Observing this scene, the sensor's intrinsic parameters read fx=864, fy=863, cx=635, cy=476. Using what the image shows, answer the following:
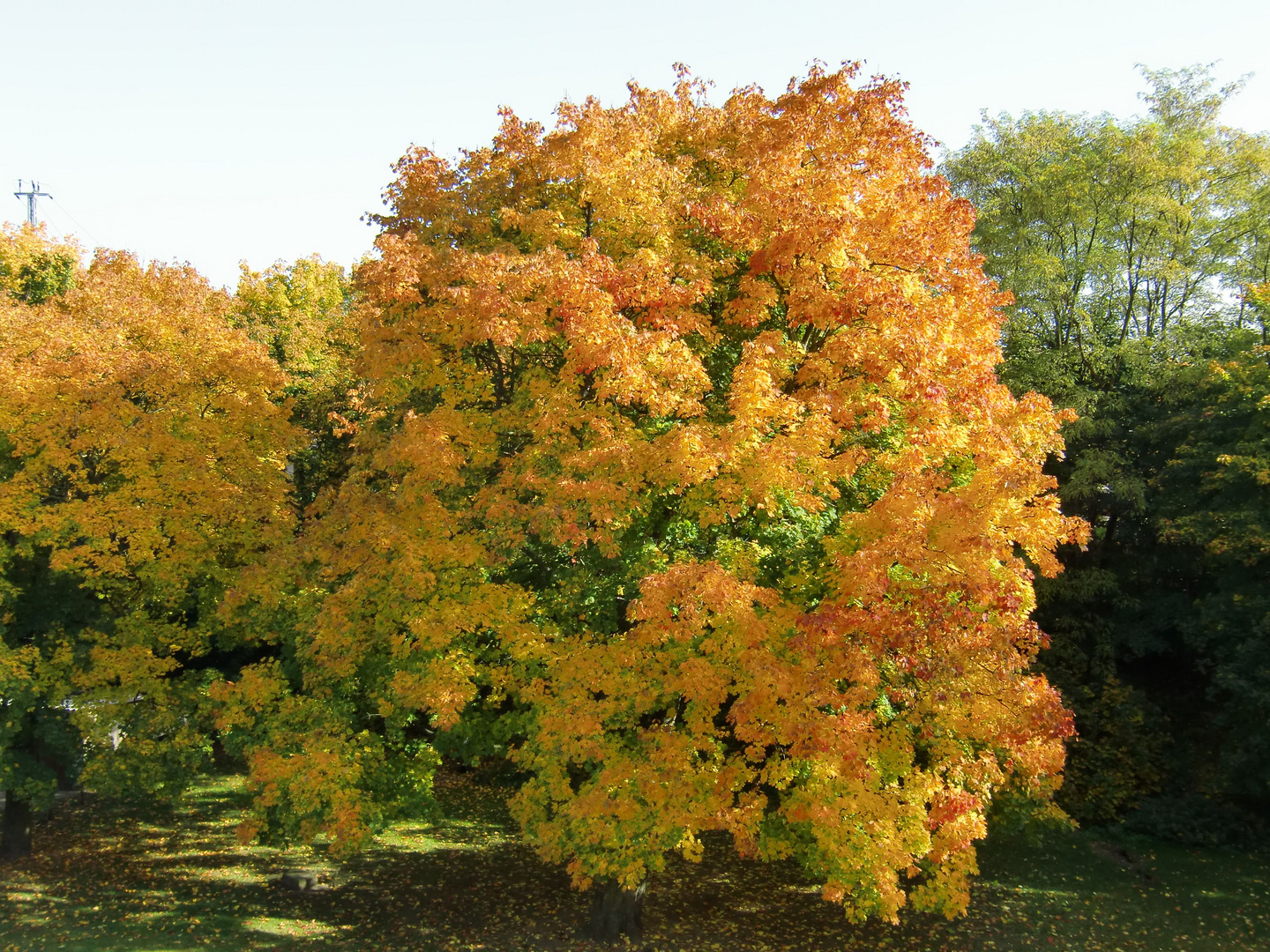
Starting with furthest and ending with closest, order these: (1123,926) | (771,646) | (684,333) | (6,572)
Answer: (6,572) < (1123,926) < (684,333) < (771,646)

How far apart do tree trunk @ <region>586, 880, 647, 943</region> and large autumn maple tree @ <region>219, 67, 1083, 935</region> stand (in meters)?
0.05

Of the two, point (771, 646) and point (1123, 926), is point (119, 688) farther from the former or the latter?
point (1123, 926)

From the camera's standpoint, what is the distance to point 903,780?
12.1m

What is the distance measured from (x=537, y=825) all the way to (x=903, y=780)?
5120 mm

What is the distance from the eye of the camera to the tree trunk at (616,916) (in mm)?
13617

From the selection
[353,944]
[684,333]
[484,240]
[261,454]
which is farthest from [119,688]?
[684,333]

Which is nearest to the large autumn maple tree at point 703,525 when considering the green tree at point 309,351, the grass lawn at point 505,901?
the grass lawn at point 505,901

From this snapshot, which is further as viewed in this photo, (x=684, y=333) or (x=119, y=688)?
(x=119, y=688)

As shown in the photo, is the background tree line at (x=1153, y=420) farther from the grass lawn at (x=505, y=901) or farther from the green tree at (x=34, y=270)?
the green tree at (x=34, y=270)

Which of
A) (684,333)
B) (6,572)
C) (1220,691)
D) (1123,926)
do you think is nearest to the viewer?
(684,333)

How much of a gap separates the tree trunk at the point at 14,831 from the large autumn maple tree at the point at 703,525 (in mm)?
6283

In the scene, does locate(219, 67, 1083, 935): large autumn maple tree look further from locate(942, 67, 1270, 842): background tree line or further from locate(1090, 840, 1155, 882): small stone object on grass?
locate(942, 67, 1270, 842): background tree line

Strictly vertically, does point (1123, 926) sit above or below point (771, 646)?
below

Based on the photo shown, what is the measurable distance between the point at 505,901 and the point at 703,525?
28.9ft
